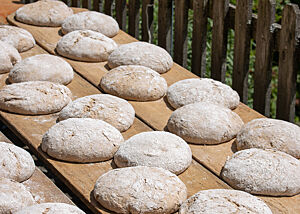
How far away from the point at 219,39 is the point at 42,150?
6.07 ft

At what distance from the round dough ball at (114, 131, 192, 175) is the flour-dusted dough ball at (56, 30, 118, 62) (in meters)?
1.25

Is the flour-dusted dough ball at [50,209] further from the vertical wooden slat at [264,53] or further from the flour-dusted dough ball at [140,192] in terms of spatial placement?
the vertical wooden slat at [264,53]

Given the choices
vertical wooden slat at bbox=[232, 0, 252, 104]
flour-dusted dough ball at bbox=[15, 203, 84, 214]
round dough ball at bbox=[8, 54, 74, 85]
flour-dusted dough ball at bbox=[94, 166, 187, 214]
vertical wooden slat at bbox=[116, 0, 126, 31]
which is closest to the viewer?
flour-dusted dough ball at bbox=[15, 203, 84, 214]

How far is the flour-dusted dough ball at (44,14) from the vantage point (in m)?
4.25

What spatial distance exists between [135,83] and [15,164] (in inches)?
41.1

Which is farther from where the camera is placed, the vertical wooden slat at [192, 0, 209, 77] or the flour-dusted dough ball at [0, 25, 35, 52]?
the vertical wooden slat at [192, 0, 209, 77]

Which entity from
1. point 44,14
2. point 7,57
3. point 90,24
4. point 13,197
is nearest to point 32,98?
point 7,57

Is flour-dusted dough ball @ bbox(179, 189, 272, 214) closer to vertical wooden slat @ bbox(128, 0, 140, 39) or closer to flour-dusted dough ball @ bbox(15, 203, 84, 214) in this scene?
flour-dusted dough ball @ bbox(15, 203, 84, 214)

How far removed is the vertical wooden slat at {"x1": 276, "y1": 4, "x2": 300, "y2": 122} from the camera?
11.0 ft

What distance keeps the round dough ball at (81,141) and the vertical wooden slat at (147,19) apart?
6.86 ft

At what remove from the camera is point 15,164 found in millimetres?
2354

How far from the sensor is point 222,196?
2160 millimetres

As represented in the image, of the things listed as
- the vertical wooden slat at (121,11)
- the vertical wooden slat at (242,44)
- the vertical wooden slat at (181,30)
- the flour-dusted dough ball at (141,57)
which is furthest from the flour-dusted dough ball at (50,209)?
the vertical wooden slat at (121,11)

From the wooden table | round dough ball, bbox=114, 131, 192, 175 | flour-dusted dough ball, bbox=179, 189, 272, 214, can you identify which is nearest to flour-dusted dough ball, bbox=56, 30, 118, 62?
the wooden table
